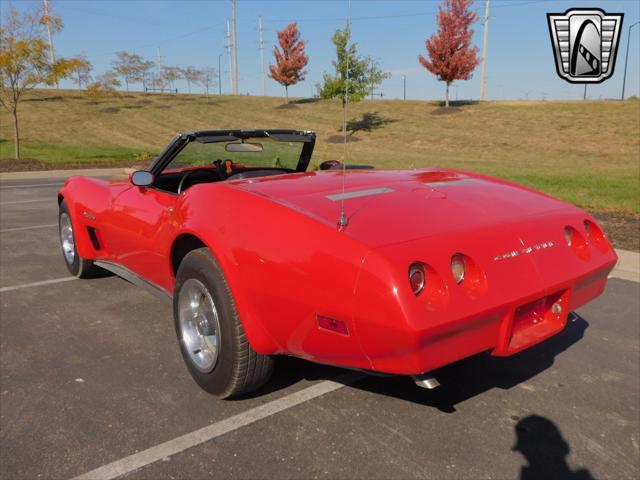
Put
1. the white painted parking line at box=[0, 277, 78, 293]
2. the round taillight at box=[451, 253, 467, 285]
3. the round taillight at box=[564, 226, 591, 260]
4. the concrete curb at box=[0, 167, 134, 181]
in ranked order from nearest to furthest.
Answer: the round taillight at box=[451, 253, 467, 285] < the round taillight at box=[564, 226, 591, 260] < the white painted parking line at box=[0, 277, 78, 293] < the concrete curb at box=[0, 167, 134, 181]

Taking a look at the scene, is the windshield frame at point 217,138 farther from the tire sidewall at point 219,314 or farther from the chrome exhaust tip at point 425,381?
the chrome exhaust tip at point 425,381

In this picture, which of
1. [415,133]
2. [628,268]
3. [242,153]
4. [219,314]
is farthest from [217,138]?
[415,133]

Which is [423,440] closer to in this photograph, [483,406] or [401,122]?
[483,406]

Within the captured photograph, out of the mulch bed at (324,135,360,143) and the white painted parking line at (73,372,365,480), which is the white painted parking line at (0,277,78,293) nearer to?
the white painted parking line at (73,372,365,480)

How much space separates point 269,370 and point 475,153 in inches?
908

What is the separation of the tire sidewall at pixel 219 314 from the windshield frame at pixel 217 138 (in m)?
1.00

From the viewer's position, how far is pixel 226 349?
2.67 m

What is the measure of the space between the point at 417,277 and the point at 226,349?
3.56ft

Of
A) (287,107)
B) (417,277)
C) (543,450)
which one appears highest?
(287,107)

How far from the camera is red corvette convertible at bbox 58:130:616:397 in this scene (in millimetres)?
2105

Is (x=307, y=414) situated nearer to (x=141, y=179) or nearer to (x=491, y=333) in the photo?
(x=491, y=333)

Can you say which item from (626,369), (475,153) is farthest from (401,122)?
(626,369)

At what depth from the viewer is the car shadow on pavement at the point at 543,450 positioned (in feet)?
7.66

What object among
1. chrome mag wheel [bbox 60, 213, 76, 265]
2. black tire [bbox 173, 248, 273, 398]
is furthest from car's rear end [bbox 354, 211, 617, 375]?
chrome mag wheel [bbox 60, 213, 76, 265]
